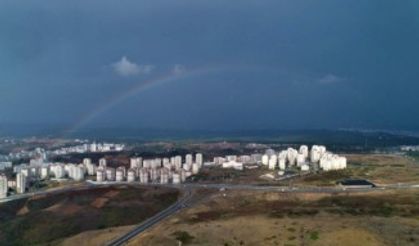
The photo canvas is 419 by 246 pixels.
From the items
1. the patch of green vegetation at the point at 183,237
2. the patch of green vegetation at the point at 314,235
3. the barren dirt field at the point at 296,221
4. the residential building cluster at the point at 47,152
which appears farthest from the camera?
the residential building cluster at the point at 47,152

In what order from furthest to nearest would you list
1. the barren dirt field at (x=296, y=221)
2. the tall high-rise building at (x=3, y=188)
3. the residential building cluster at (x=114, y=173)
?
the residential building cluster at (x=114, y=173), the tall high-rise building at (x=3, y=188), the barren dirt field at (x=296, y=221)

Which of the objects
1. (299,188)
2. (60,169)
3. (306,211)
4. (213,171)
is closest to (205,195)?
(299,188)

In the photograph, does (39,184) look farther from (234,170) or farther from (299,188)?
(299,188)

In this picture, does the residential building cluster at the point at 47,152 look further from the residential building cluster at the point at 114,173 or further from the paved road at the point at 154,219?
the paved road at the point at 154,219

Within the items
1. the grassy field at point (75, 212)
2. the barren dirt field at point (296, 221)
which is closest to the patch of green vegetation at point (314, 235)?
the barren dirt field at point (296, 221)

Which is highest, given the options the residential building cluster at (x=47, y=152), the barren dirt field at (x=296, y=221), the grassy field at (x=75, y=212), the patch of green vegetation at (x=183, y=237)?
the residential building cluster at (x=47, y=152)

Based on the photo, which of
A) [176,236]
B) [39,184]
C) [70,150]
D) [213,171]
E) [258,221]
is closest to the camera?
[176,236]

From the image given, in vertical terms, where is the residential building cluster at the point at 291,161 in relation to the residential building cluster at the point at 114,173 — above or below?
above
